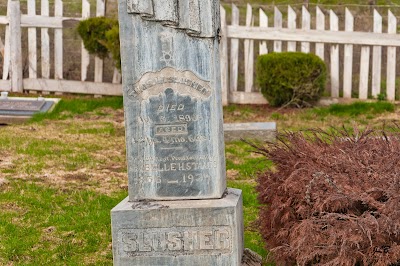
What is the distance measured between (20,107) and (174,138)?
→ 7.22m

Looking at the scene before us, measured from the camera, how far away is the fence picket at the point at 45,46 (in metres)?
13.3

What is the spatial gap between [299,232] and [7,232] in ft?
9.30

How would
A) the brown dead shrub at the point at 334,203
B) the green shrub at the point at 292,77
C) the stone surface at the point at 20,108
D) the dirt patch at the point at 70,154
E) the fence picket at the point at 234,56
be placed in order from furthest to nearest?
1. the fence picket at the point at 234,56
2. the green shrub at the point at 292,77
3. the stone surface at the point at 20,108
4. the dirt patch at the point at 70,154
5. the brown dead shrub at the point at 334,203

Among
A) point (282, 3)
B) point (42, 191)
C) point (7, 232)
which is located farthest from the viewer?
point (282, 3)

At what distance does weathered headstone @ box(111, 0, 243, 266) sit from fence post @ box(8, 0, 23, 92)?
8.85 m

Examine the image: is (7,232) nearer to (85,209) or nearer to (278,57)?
(85,209)

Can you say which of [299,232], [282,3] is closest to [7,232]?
[299,232]

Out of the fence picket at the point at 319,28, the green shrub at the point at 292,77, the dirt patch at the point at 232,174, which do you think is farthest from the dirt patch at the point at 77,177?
the fence picket at the point at 319,28

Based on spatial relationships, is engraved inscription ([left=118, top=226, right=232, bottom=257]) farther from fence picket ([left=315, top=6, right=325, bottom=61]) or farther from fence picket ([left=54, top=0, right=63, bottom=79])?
fence picket ([left=54, top=0, right=63, bottom=79])

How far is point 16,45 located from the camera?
13.3 meters

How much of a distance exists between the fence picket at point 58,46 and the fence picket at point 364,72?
509 centimetres

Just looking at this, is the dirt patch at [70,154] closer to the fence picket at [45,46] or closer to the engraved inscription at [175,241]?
the fence picket at [45,46]

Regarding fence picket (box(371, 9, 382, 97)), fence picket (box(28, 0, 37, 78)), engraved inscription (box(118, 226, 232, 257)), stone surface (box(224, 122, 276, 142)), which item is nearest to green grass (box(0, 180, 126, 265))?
engraved inscription (box(118, 226, 232, 257))

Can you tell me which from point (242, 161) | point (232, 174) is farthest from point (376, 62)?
point (232, 174)
